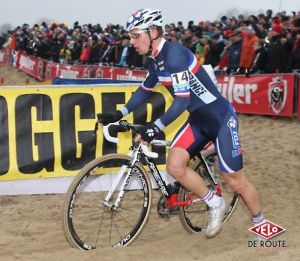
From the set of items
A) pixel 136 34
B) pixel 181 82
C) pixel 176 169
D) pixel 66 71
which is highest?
pixel 136 34

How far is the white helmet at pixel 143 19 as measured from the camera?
16.6 feet

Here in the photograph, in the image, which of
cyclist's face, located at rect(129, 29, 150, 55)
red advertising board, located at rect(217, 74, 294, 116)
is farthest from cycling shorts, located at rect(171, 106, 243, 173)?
red advertising board, located at rect(217, 74, 294, 116)

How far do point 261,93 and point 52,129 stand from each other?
7242 millimetres

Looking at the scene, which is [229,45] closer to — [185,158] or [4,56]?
[185,158]

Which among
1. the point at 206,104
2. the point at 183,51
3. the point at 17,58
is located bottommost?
the point at 17,58

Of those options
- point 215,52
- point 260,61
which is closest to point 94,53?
point 215,52

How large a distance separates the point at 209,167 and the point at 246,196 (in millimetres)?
678

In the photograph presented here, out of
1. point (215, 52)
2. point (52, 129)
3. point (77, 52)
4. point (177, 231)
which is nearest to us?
point (177, 231)

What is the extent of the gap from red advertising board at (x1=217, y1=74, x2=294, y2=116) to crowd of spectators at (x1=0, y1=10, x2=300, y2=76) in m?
0.44

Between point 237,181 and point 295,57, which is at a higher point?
point 295,57

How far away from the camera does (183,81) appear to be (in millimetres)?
4992

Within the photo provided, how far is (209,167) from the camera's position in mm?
6051

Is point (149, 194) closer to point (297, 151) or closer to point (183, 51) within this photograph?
point (183, 51)

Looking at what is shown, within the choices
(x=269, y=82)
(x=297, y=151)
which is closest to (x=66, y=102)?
(x=297, y=151)
